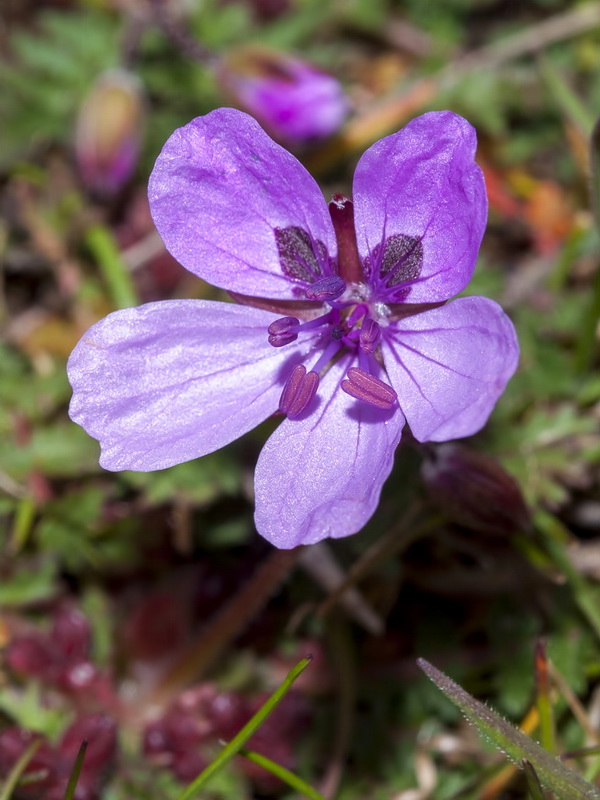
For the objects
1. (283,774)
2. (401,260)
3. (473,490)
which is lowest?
(283,774)

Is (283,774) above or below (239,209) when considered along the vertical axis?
below

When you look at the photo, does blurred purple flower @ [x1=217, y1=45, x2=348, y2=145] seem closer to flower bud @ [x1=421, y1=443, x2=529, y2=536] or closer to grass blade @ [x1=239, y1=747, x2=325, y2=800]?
flower bud @ [x1=421, y1=443, x2=529, y2=536]

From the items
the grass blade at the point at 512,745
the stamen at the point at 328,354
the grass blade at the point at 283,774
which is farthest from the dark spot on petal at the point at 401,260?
the grass blade at the point at 283,774

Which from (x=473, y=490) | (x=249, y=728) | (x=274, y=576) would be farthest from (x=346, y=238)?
(x=249, y=728)

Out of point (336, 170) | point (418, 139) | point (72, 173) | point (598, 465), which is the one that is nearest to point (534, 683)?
point (598, 465)

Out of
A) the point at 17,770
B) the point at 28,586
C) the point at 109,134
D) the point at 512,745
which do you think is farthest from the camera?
the point at 109,134

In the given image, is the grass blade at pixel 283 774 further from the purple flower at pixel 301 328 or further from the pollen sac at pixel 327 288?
the pollen sac at pixel 327 288

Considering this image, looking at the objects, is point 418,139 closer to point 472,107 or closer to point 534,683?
point 534,683

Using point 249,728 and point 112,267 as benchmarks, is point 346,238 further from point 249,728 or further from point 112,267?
point 112,267
